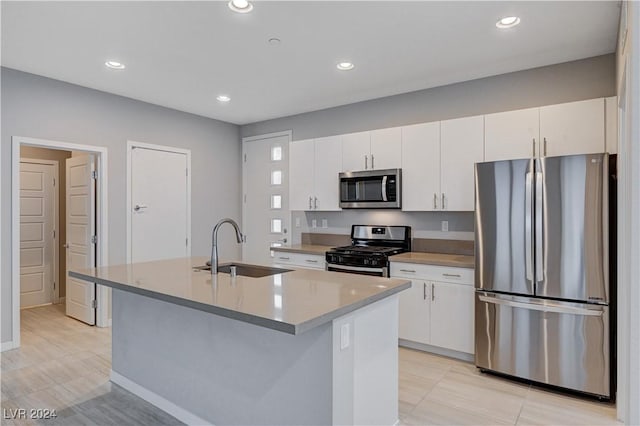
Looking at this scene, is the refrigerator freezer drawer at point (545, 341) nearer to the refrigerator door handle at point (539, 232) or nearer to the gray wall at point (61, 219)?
the refrigerator door handle at point (539, 232)

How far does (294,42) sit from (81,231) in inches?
135

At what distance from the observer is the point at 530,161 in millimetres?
2812

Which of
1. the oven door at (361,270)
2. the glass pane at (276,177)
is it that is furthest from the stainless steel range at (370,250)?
the glass pane at (276,177)

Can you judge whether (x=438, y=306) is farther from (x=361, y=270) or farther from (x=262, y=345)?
(x=262, y=345)

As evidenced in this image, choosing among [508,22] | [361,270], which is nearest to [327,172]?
[361,270]

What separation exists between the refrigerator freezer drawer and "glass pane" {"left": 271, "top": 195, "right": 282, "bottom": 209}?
308 cm

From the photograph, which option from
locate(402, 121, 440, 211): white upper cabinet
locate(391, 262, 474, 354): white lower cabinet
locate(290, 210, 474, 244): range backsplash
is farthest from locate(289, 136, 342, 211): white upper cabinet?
locate(391, 262, 474, 354): white lower cabinet

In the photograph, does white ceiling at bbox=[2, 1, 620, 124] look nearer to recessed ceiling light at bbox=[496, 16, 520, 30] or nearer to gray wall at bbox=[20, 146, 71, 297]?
recessed ceiling light at bbox=[496, 16, 520, 30]

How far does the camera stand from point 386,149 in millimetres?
3996

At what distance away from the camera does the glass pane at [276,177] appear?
5410 millimetres

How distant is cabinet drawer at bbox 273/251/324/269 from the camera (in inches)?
164

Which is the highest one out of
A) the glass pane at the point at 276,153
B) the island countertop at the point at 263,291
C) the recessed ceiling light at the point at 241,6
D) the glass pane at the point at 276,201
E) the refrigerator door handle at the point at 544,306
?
the recessed ceiling light at the point at 241,6

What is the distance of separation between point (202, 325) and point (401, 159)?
2.55m

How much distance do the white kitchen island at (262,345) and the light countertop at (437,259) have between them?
125cm
